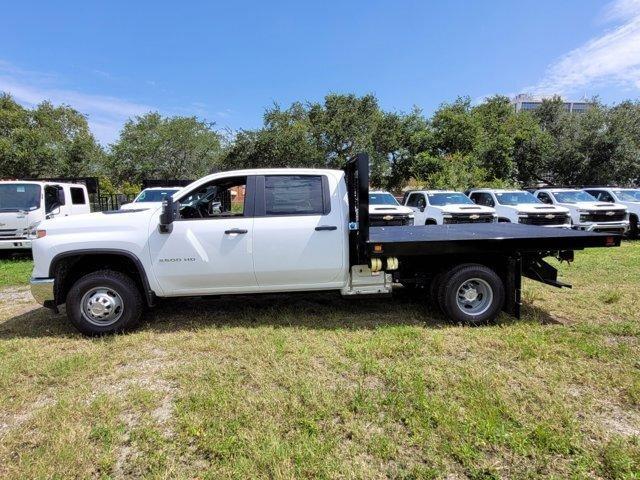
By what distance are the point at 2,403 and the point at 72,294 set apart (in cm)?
147

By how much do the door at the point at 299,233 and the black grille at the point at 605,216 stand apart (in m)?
11.5

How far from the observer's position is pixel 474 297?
16.8ft

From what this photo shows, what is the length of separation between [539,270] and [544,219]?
8283 mm

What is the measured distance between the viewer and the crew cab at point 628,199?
1402cm

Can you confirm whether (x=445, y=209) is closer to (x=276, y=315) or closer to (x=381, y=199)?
(x=381, y=199)

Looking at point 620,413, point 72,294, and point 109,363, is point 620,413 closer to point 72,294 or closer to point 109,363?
point 109,363

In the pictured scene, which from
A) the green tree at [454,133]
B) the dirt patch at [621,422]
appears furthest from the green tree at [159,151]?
the dirt patch at [621,422]

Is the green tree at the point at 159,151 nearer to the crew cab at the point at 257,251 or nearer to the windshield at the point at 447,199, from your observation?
the windshield at the point at 447,199

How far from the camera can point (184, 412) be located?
10.6 feet

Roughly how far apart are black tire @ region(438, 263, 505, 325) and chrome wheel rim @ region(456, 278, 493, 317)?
18mm

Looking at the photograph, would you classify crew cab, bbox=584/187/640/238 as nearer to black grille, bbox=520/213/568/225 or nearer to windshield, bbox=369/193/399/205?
black grille, bbox=520/213/568/225

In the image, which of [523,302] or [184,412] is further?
[523,302]

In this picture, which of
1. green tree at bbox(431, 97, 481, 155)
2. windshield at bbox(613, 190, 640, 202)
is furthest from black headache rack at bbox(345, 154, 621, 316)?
green tree at bbox(431, 97, 481, 155)

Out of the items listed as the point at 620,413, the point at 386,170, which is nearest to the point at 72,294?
the point at 620,413
